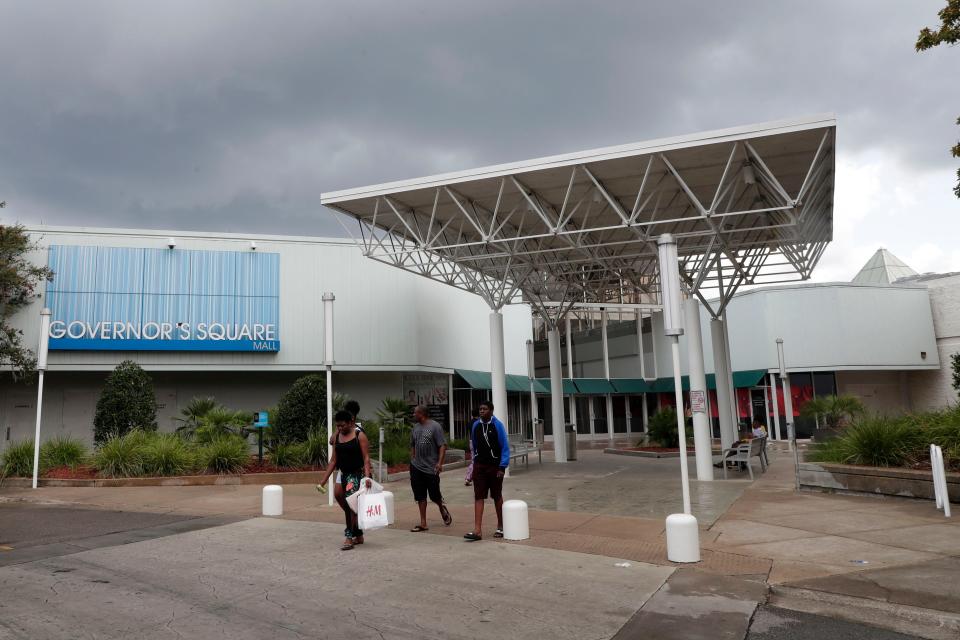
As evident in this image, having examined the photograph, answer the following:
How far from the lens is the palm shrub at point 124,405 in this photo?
18.7 meters

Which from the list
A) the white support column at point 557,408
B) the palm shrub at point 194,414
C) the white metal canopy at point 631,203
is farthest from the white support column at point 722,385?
the palm shrub at point 194,414

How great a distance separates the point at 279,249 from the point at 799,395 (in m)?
23.5

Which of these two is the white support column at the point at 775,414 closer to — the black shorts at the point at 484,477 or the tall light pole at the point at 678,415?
the tall light pole at the point at 678,415

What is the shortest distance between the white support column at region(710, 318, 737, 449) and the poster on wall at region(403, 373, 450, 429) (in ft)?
40.7

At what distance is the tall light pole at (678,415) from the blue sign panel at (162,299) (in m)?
18.5

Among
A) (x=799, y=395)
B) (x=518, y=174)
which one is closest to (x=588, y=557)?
(x=518, y=174)

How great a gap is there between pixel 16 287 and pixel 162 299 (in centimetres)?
430

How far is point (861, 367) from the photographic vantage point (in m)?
30.2

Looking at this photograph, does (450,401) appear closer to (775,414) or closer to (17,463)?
(775,414)

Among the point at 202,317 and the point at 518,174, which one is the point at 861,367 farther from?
the point at 202,317

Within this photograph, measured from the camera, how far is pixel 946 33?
10258mm

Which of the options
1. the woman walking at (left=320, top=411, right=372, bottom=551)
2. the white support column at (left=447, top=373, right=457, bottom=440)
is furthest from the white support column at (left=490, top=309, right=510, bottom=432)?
the white support column at (left=447, top=373, right=457, bottom=440)

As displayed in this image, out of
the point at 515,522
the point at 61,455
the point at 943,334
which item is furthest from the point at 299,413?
the point at 943,334

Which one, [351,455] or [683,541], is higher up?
[351,455]
